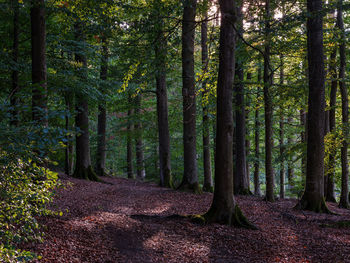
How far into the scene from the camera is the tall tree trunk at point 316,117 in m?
10.7

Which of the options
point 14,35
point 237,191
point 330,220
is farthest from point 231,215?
point 14,35

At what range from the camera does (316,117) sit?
10852 mm

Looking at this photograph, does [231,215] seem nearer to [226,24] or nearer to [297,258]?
[297,258]

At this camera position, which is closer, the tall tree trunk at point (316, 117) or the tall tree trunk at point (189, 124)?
the tall tree trunk at point (316, 117)

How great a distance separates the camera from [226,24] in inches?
305

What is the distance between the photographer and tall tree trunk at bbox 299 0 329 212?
10.7 meters

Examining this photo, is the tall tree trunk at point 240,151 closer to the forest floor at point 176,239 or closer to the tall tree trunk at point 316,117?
the tall tree trunk at point 316,117

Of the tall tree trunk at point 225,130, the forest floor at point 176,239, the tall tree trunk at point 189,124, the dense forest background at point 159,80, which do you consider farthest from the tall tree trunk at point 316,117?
the tall tree trunk at point 189,124

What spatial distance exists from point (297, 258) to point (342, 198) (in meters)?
9.43

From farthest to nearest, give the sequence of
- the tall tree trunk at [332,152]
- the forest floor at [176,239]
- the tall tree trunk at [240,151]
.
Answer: the tall tree trunk at [240,151]
the tall tree trunk at [332,152]
the forest floor at [176,239]

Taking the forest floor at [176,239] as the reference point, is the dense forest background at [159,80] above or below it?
above

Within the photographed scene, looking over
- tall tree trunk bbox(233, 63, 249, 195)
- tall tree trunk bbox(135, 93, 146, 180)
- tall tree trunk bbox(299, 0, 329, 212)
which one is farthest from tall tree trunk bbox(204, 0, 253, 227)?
tall tree trunk bbox(135, 93, 146, 180)

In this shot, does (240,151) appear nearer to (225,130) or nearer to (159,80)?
(159,80)

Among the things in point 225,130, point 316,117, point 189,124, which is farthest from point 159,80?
point 225,130
